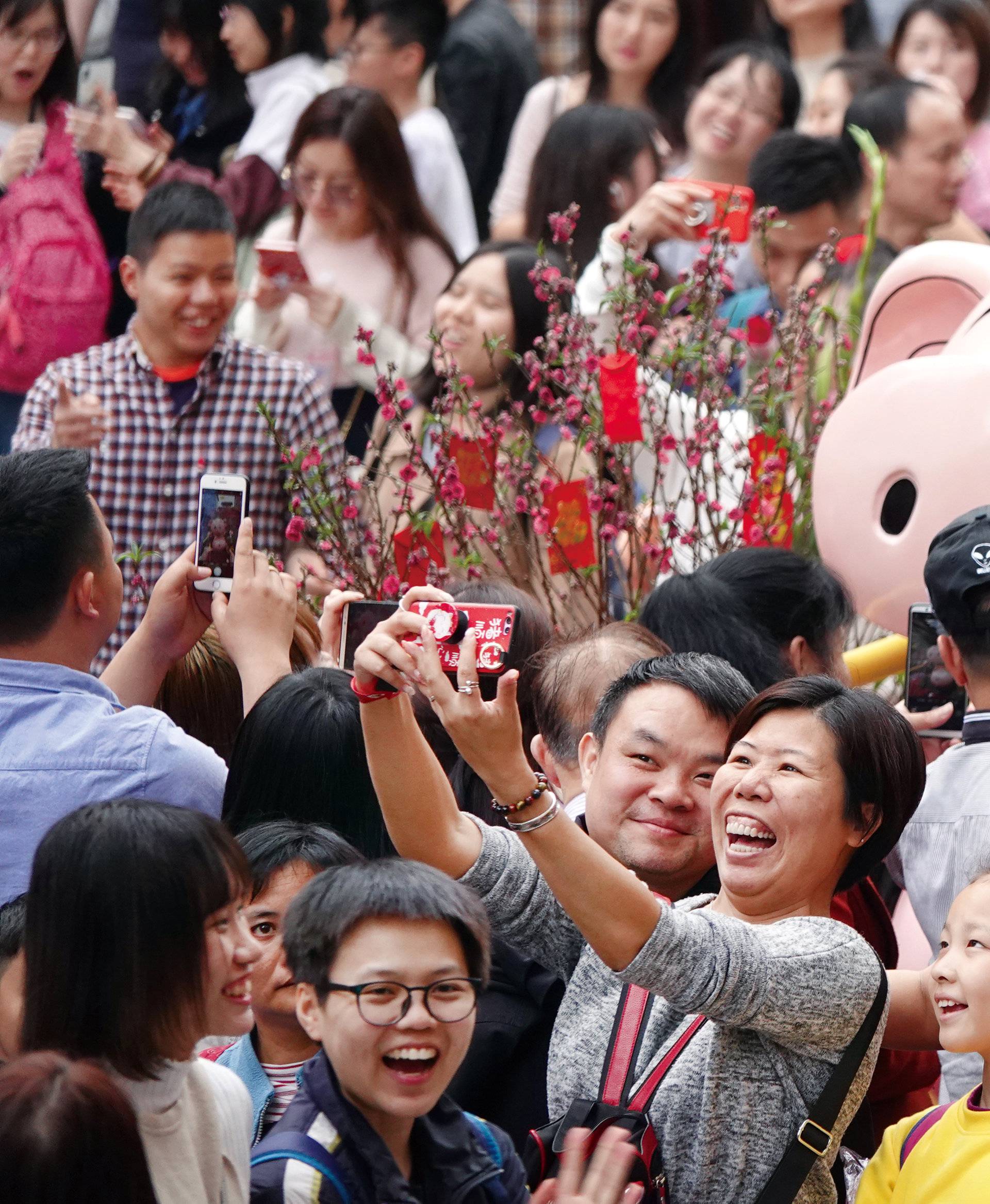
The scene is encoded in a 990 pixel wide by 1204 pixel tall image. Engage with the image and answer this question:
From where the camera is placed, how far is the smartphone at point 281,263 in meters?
4.54

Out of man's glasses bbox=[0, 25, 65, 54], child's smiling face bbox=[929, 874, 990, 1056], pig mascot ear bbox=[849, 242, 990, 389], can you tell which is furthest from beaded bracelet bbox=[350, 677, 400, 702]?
man's glasses bbox=[0, 25, 65, 54]

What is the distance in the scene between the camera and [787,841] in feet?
7.26

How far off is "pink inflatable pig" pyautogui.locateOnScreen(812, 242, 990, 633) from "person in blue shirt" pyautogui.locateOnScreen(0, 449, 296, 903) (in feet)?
4.12

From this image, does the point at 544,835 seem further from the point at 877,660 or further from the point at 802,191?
the point at 802,191

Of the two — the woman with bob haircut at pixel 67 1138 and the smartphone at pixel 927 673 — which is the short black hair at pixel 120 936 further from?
the smartphone at pixel 927 673

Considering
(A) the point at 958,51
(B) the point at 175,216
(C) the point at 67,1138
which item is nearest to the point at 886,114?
(A) the point at 958,51

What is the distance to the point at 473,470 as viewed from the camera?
3.36 meters

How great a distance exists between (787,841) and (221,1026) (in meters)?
0.73

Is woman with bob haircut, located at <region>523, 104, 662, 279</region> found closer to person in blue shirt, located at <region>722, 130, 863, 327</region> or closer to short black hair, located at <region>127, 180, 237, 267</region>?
person in blue shirt, located at <region>722, 130, 863, 327</region>

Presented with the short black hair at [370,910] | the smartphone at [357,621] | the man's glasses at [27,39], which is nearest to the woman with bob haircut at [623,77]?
the man's glasses at [27,39]

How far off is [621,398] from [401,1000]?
60.8 inches

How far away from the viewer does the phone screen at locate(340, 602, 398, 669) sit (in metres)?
2.79

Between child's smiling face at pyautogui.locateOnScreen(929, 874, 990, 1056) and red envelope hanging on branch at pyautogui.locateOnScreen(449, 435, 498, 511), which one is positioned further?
red envelope hanging on branch at pyautogui.locateOnScreen(449, 435, 498, 511)

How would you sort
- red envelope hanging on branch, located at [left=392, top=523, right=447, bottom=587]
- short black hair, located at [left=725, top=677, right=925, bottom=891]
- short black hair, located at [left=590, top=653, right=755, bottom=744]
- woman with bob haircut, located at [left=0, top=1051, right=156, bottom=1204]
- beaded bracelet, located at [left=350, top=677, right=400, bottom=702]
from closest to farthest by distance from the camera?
woman with bob haircut, located at [left=0, top=1051, right=156, bottom=1204]
beaded bracelet, located at [left=350, top=677, right=400, bottom=702]
short black hair, located at [left=725, top=677, right=925, bottom=891]
short black hair, located at [left=590, top=653, right=755, bottom=744]
red envelope hanging on branch, located at [left=392, top=523, right=447, bottom=587]
